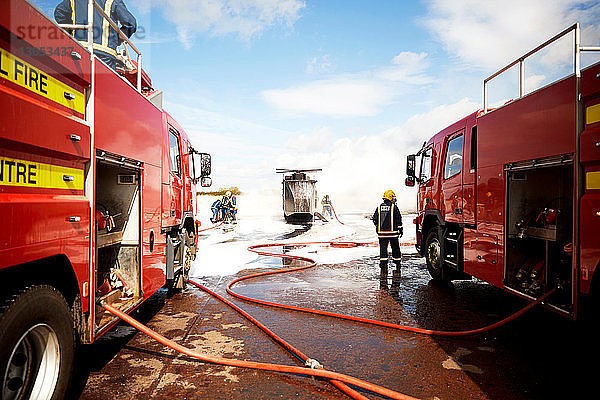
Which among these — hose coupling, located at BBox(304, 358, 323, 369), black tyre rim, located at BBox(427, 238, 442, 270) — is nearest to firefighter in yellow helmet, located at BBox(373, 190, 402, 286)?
black tyre rim, located at BBox(427, 238, 442, 270)

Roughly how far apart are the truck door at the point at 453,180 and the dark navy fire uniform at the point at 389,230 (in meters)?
2.25

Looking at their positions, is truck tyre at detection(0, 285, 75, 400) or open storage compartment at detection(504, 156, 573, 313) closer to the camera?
truck tyre at detection(0, 285, 75, 400)

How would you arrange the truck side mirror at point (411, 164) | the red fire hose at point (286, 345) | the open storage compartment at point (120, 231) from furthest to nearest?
the truck side mirror at point (411, 164), the open storage compartment at point (120, 231), the red fire hose at point (286, 345)

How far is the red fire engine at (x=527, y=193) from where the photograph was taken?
3520mm

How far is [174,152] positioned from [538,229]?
5.07 meters

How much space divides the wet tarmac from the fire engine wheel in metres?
0.71

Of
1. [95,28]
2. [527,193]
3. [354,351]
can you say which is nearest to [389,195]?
[527,193]

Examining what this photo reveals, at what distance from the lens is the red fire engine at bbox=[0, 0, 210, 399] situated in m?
2.24

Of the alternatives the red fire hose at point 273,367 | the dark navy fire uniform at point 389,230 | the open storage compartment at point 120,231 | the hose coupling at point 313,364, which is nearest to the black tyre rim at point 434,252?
the dark navy fire uniform at point 389,230

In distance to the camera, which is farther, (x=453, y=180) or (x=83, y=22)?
(x=453, y=180)

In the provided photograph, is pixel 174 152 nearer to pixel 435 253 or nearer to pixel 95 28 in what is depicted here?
pixel 95 28

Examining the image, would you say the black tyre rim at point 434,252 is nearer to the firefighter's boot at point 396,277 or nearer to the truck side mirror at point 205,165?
the firefighter's boot at point 396,277

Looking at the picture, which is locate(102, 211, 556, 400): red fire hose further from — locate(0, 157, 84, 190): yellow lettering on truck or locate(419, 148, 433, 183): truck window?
locate(419, 148, 433, 183): truck window

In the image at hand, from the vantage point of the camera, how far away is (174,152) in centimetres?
640
